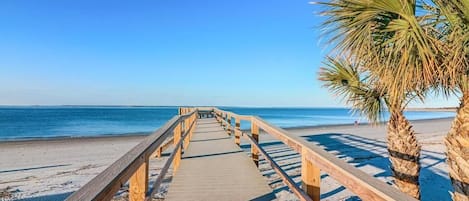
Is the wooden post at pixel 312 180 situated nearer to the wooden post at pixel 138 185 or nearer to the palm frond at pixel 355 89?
the wooden post at pixel 138 185

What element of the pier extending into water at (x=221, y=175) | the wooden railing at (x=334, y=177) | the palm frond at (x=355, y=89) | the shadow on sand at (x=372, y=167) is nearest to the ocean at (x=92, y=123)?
the palm frond at (x=355, y=89)

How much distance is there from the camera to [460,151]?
307cm

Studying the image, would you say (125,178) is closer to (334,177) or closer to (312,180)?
(334,177)

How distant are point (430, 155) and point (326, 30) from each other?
31.3 feet

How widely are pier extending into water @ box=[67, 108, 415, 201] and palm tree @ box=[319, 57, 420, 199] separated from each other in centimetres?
164

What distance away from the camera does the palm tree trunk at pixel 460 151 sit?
3.00 metres

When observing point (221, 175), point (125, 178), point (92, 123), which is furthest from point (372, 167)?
point (92, 123)

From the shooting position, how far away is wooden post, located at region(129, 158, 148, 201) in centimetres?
208

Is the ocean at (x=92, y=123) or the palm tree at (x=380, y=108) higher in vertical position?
the palm tree at (x=380, y=108)

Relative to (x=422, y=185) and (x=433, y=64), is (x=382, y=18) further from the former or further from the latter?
(x=422, y=185)

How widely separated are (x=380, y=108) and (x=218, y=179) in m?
2.86

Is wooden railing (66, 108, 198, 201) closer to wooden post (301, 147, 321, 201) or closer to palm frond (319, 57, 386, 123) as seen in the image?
wooden post (301, 147, 321, 201)

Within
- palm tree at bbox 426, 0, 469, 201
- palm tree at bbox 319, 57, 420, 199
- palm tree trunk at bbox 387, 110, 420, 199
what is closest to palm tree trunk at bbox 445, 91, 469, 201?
palm tree at bbox 426, 0, 469, 201

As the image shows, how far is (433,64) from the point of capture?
2.93m
